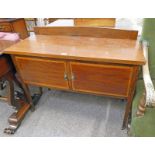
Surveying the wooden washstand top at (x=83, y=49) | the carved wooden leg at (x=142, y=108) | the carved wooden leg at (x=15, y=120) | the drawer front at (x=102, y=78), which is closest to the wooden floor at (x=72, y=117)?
the carved wooden leg at (x=15, y=120)

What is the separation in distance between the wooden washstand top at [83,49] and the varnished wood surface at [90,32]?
0.03 metres

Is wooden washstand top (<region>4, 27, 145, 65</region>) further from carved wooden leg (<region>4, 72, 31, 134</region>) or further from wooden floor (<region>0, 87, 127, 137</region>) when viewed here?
wooden floor (<region>0, 87, 127, 137</region>)

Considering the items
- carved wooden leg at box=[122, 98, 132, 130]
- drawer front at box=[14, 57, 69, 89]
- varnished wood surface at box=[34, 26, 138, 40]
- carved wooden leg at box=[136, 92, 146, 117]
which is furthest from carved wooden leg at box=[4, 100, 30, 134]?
carved wooden leg at box=[136, 92, 146, 117]

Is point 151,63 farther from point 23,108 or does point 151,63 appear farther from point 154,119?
point 23,108

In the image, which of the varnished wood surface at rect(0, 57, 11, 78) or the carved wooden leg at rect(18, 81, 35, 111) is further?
the carved wooden leg at rect(18, 81, 35, 111)

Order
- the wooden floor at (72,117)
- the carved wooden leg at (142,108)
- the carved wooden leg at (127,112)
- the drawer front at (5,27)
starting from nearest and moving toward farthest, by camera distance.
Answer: the carved wooden leg at (142,108)
the carved wooden leg at (127,112)
the wooden floor at (72,117)
the drawer front at (5,27)

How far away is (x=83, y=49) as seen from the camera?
116 cm

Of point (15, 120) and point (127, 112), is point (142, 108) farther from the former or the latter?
point (15, 120)

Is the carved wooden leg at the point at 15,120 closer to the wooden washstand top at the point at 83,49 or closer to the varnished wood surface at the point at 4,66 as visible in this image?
the varnished wood surface at the point at 4,66

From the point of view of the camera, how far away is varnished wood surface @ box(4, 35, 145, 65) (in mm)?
1032

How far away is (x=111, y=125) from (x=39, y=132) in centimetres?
64

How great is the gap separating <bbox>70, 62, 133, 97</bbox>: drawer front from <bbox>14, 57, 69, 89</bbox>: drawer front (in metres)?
0.09

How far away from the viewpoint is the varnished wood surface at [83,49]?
1.03m

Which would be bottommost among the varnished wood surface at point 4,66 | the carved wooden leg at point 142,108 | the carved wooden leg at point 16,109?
the carved wooden leg at point 16,109
